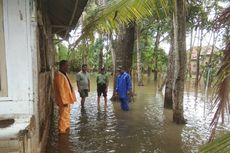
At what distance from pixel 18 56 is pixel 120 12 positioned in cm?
332

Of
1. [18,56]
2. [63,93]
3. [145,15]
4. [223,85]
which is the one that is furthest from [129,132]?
[223,85]

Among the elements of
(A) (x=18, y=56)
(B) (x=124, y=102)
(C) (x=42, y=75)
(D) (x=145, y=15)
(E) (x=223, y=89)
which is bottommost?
(B) (x=124, y=102)

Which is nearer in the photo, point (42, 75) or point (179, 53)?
point (42, 75)

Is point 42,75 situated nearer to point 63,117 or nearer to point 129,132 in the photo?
point 63,117

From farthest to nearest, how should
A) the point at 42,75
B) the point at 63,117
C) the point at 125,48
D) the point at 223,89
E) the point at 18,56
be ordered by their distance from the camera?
the point at 125,48 < the point at 63,117 < the point at 42,75 < the point at 18,56 < the point at 223,89

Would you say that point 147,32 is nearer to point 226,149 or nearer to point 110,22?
point 110,22

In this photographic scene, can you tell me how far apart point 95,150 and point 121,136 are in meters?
1.51

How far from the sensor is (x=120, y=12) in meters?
7.64

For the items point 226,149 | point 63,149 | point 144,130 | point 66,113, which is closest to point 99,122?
point 144,130

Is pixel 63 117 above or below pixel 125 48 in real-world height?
below

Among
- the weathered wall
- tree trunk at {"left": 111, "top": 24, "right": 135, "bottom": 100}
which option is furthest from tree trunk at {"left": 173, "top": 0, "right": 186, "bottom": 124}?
tree trunk at {"left": 111, "top": 24, "right": 135, "bottom": 100}

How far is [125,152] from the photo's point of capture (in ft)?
25.1

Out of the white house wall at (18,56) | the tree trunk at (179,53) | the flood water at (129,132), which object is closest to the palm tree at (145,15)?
the tree trunk at (179,53)

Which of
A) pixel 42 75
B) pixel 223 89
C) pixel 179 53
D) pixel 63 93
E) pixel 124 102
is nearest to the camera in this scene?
pixel 223 89
